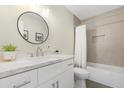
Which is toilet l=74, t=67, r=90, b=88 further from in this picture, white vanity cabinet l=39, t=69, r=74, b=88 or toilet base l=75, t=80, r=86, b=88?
white vanity cabinet l=39, t=69, r=74, b=88

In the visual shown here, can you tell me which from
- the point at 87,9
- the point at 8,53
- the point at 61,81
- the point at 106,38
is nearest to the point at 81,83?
the point at 61,81

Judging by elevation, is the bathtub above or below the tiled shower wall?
below

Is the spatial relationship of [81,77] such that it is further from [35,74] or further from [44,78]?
[35,74]

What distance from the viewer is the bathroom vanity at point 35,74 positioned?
72 cm

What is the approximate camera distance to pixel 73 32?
296 cm

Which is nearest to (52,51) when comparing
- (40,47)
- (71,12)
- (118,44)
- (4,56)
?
(40,47)

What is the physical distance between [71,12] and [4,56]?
224cm

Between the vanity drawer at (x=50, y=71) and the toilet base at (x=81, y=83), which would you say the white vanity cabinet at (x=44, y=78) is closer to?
the vanity drawer at (x=50, y=71)

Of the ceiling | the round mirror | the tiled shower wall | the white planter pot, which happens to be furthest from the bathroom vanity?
the ceiling

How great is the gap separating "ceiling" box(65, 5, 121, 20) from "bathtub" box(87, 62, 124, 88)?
145 centimetres

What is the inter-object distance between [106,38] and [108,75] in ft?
3.05

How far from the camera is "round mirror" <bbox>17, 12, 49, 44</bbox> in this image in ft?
5.35

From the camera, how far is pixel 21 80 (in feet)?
2.62
